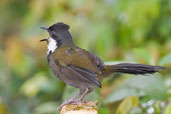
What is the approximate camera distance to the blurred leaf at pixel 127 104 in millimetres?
3581

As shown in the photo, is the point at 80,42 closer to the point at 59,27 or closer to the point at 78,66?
the point at 59,27

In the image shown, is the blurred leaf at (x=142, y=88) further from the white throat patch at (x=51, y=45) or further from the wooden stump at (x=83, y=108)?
the wooden stump at (x=83, y=108)

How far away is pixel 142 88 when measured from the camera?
3.60 meters

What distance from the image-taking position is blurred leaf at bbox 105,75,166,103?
3.58m

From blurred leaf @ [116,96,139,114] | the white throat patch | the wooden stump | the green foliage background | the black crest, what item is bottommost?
the wooden stump

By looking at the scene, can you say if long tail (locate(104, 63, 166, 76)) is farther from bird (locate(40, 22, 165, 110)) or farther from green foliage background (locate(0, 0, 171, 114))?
green foliage background (locate(0, 0, 171, 114))

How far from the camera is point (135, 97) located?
A: 3.70m

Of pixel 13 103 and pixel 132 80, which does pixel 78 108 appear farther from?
pixel 13 103

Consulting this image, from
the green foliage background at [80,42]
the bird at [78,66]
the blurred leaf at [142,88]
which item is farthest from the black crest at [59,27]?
the green foliage background at [80,42]

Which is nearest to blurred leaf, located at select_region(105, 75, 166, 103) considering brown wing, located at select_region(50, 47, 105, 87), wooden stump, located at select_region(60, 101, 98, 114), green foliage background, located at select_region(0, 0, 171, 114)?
brown wing, located at select_region(50, 47, 105, 87)

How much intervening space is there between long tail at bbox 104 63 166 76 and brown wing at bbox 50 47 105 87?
0.08 meters

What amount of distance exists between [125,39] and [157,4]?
1.71 ft

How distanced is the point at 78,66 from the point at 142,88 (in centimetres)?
49

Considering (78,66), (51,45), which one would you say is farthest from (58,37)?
(78,66)
